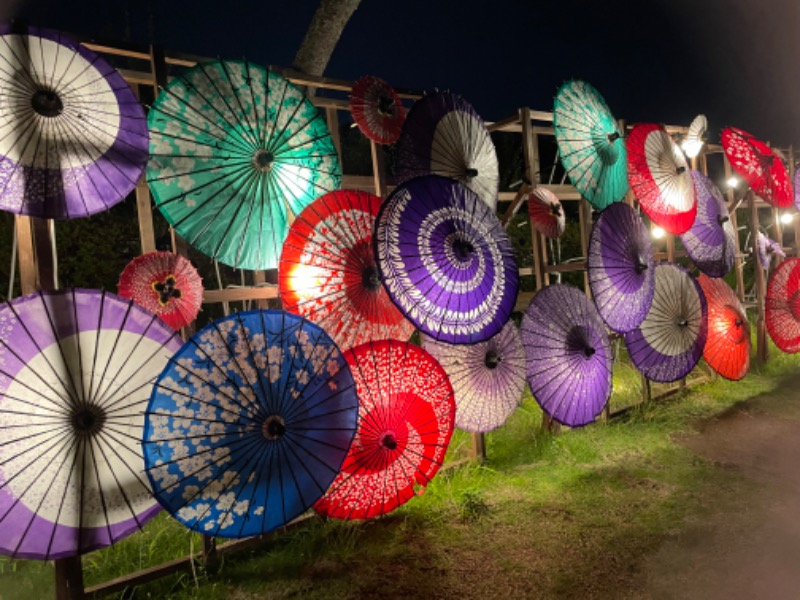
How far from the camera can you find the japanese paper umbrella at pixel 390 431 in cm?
329

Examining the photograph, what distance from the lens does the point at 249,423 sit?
278cm

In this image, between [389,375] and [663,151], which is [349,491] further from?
[663,151]

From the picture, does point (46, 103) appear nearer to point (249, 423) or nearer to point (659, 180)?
point (249, 423)

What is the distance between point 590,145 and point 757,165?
3.68 m

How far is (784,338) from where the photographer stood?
7531 millimetres

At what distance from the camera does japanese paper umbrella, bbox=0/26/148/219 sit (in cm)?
247

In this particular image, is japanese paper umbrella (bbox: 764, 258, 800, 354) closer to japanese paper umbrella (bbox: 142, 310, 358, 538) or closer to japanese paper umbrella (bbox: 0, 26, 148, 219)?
japanese paper umbrella (bbox: 142, 310, 358, 538)

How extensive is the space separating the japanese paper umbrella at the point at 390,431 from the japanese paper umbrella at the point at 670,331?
2.85 meters

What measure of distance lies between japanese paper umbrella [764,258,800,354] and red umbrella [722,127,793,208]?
1.21 m

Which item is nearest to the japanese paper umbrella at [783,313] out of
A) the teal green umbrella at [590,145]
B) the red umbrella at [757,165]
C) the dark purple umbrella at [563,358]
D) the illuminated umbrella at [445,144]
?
the red umbrella at [757,165]

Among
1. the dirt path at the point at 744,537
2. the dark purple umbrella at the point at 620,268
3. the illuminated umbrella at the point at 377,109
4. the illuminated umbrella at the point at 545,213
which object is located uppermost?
the illuminated umbrella at the point at 377,109

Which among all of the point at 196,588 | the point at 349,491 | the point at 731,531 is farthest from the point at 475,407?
the point at 196,588

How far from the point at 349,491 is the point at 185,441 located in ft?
3.65

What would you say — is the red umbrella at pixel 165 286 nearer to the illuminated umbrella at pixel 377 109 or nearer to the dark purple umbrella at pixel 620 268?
the illuminated umbrella at pixel 377 109
